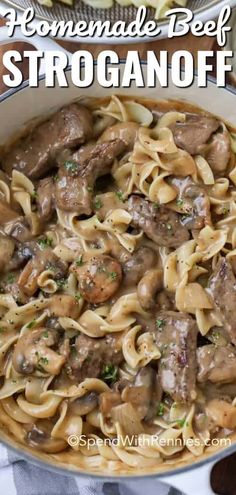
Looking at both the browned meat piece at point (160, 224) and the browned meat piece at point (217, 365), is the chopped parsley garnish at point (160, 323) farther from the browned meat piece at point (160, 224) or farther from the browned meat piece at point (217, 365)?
the browned meat piece at point (160, 224)

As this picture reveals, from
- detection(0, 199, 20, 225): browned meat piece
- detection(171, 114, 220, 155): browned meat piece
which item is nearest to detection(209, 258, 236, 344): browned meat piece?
detection(171, 114, 220, 155): browned meat piece

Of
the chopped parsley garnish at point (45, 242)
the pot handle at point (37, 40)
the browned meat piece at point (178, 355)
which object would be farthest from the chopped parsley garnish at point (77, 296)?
the pot handle at point (37, 40)

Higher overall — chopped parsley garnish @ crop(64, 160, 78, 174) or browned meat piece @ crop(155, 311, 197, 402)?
chopped parsley garnish @ crop(64, 160, 78, 174)

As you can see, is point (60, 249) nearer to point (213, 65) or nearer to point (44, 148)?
point (44, 148)

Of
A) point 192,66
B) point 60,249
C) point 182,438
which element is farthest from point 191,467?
point 192,66

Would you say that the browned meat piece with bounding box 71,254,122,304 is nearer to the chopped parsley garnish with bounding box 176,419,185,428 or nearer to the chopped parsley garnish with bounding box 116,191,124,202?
the chopped parsley garnish with bounding box 116,191,124,202
